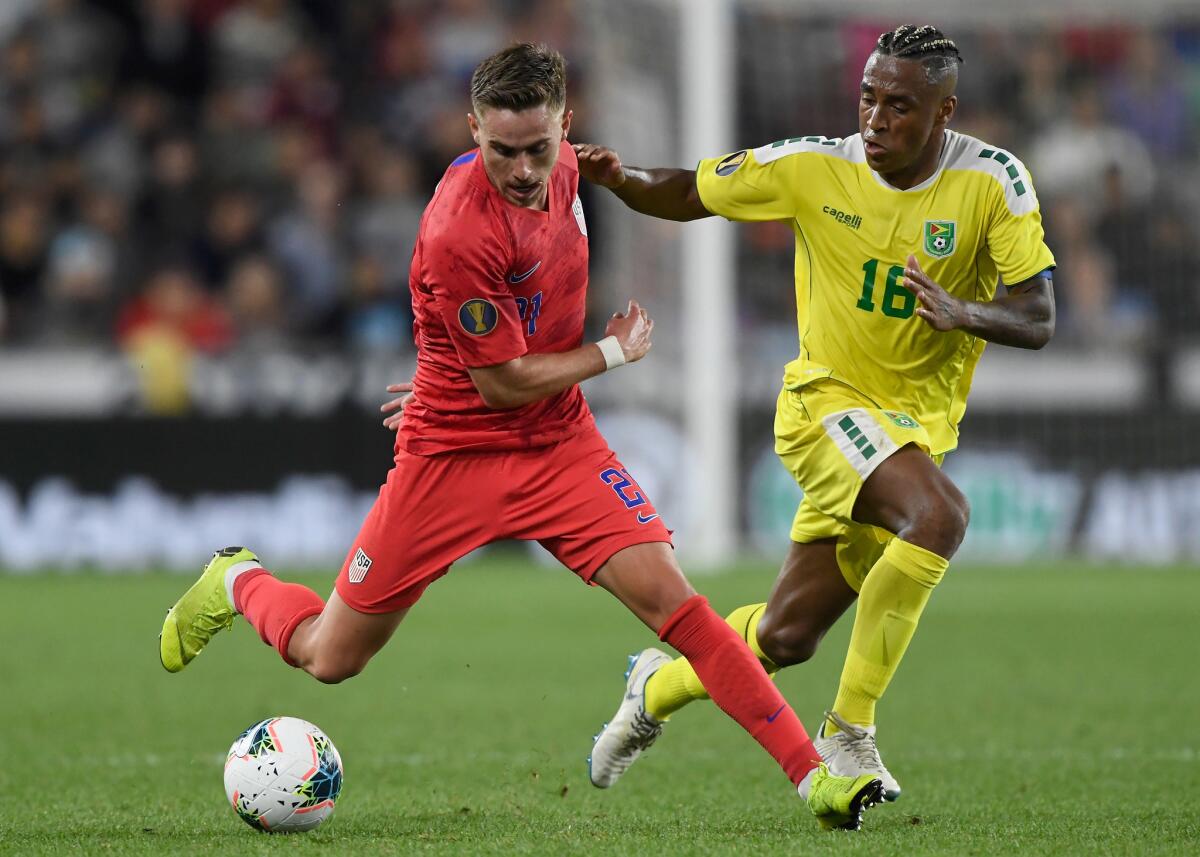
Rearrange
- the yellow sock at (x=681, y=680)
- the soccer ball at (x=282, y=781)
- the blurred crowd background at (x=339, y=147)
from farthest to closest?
the blurred crowd background at (x=339, y=147) → the yellow sock at (x=681, y=680) → the soccer ball at (x=282, y=781)

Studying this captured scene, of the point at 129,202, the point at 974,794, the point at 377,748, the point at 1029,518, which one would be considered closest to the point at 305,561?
the point at 129,202

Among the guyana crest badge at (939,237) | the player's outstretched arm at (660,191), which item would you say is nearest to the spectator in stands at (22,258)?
the player's outstretched arm at (660,191)

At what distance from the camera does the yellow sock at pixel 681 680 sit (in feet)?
18.8

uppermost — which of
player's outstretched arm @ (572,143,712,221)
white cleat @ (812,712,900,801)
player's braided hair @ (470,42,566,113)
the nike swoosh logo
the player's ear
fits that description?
player's braided hair @ (470,42,566,113)

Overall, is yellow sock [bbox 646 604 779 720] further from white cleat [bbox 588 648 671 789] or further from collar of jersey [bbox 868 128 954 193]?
collar of jersey [bbox 868 128 954 193]

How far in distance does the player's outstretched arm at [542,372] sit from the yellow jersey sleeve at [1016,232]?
46.2 inches

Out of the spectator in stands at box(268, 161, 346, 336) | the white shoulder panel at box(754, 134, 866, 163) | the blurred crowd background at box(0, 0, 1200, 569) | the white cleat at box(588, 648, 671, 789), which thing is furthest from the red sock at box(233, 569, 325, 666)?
the spectator in stands at box(268, 161, 346, 336)

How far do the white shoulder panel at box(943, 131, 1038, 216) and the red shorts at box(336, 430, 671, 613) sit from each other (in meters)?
1.41

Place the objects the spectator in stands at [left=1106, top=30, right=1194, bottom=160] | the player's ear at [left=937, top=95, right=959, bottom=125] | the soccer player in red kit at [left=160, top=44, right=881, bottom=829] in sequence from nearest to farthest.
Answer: the soccer player in red kit at [left=160, top=44, right=881, bottom=829], the player's ear at [left=937, top=95, right=959, bottom=125], the spectator in stands at [left=1106, top=30, right=1194, bottom=160]

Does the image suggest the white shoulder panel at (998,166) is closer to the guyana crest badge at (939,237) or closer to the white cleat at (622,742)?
the guyana crest badge at (939,237)

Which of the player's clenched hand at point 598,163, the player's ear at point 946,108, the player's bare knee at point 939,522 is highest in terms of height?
the player's ear at point 946,108

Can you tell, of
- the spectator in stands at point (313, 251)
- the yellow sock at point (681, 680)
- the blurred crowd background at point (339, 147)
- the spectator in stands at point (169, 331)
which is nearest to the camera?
the yellow sock at point (681, 680)

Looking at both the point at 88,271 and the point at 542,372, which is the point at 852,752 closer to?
the point at 542,372

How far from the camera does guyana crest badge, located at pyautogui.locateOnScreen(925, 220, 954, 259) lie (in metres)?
5.52
